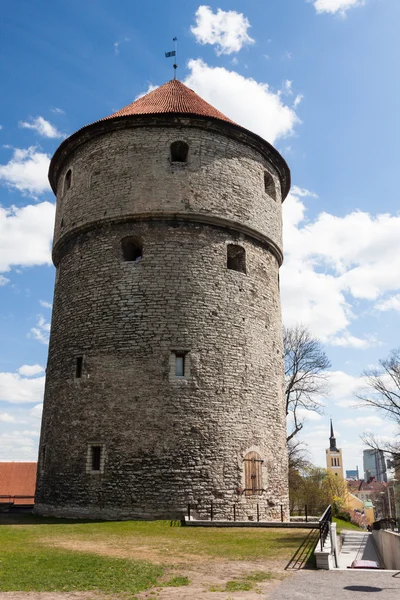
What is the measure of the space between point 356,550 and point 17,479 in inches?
733

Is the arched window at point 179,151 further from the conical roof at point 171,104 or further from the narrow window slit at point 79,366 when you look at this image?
the narrow window slit at point 79,366

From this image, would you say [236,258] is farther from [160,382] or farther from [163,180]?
[160,382]

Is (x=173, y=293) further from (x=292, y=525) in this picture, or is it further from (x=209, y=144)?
(x=292, y=525)

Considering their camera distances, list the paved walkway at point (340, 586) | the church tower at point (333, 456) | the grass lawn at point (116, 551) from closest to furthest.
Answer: the paved walkway at point (340, 586)
the grass lawn at point (116, 551)
the church tower at point (333, 456)

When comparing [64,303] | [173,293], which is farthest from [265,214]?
[64,303]

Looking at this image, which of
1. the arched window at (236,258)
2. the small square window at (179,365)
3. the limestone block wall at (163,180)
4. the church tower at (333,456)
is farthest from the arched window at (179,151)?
the church tower at (333,456)

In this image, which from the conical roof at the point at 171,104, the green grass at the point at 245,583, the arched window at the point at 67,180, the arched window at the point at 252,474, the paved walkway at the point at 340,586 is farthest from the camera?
the arched window at the point at 67,180

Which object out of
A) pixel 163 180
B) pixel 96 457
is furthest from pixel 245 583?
Answer: pixel 163 180

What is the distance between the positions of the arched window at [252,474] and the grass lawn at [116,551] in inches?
92.9

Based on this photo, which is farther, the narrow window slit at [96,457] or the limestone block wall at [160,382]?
the narrow window slit at [96,457]

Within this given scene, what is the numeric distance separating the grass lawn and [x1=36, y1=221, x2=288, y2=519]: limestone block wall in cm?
118

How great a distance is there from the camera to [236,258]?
1586 cm

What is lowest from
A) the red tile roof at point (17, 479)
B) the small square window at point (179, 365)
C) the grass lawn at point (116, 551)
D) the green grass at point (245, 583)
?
the green grass at point (245, 583)

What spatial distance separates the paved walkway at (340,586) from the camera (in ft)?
18.6
